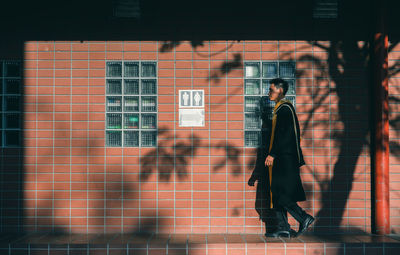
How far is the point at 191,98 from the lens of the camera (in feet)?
15.5

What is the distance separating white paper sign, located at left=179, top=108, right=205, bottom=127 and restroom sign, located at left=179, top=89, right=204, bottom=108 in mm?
74

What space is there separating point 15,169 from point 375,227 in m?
4.92

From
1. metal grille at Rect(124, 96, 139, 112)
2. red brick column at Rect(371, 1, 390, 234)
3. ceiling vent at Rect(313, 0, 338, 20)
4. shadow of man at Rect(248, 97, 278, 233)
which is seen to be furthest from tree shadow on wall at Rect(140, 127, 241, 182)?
ceiling vent at Rect(313, 0, 338, 20)

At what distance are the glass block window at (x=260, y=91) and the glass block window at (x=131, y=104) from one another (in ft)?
4.22

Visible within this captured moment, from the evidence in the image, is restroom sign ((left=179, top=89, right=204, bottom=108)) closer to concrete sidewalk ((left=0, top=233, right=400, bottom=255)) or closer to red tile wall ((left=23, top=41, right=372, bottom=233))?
red tile wall ((left=23, top=41, right=372, bottom=233))

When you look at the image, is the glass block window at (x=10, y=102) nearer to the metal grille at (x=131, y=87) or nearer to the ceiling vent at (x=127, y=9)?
the metal grille at (x=131, y=87)

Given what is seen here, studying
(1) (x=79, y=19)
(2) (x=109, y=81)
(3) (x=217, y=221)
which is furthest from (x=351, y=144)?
(1) (x=79, y=19)

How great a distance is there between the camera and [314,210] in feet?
15.3

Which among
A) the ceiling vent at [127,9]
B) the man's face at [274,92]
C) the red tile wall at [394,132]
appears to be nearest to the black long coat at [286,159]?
the man's face at [274,92]

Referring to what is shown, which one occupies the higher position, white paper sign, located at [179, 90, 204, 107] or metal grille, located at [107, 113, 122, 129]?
white paper sign, located at [179, 90, 204, 107]

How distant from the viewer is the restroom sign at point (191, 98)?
473 centimetres

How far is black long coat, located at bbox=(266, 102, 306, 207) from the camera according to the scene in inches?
161

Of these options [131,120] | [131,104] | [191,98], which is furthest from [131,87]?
[191,98]

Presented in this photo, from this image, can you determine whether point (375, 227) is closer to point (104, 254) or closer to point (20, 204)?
point (104, 254)
